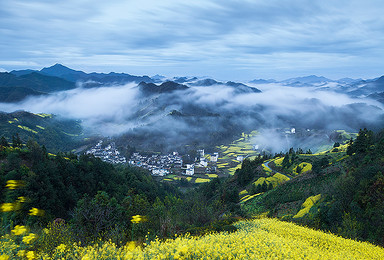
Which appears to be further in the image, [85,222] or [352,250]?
[85,222]

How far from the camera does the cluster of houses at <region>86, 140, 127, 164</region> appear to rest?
156 meters

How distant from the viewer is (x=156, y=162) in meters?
151

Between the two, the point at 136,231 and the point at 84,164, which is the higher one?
the point at 136,231

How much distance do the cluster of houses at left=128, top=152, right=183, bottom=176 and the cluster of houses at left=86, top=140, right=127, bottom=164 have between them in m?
9.76

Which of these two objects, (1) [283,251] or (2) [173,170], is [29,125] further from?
Result: (1) [283,251]

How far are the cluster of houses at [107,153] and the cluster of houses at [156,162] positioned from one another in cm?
976

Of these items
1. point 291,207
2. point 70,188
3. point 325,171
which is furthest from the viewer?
point 325,171

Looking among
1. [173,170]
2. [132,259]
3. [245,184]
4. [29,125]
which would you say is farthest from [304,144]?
[29,125]

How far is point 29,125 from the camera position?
182 metres

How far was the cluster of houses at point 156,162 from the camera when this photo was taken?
13745 centimetres

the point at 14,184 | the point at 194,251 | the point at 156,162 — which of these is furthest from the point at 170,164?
the point at 194,251

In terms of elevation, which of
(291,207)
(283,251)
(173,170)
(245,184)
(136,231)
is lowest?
(173,170)

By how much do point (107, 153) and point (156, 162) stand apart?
49.7 metres

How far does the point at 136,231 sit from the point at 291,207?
23.8m
